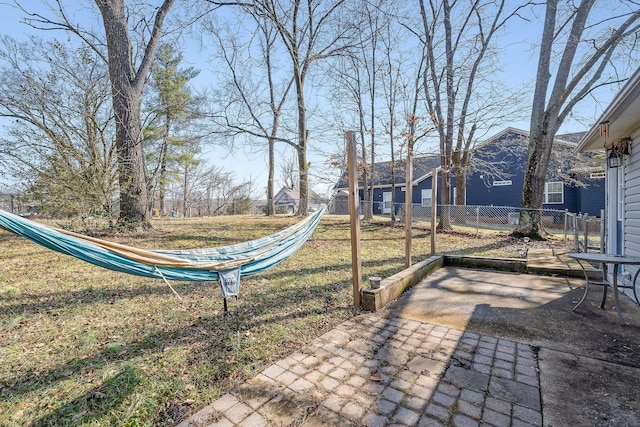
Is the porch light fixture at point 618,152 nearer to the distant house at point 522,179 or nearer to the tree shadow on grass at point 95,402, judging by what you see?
the tree shadow on grass at point 95,402

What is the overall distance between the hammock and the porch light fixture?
4357mm

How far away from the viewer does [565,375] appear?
186cm

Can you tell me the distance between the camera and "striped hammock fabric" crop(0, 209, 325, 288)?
166cm

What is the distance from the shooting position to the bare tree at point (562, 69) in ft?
23.6

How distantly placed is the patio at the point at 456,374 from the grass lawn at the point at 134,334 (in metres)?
0.26

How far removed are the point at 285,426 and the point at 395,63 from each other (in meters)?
11.9

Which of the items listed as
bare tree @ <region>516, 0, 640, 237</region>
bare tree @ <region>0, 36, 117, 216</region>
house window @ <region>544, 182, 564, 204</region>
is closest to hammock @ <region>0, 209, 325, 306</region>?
bare tree @ <region>0, 36, 117, 216</region>

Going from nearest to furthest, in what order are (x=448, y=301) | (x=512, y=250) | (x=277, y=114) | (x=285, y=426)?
(x=285, y=426)
(x=448, y=301)
(x=512, y=250)
(x=277, y=114)

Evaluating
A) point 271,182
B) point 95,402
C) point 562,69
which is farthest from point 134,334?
point 271,182

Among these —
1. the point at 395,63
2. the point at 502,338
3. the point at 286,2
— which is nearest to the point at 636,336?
the point at 502,338

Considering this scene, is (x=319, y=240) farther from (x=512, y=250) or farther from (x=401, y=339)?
(x=401, y=339)

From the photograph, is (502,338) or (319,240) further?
(319,240)

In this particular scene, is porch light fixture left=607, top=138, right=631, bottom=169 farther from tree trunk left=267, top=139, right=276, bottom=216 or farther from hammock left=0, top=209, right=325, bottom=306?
tree trunk left=267, top=139, right=276, bottom=216

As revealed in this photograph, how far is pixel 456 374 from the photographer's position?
6.13 ft
